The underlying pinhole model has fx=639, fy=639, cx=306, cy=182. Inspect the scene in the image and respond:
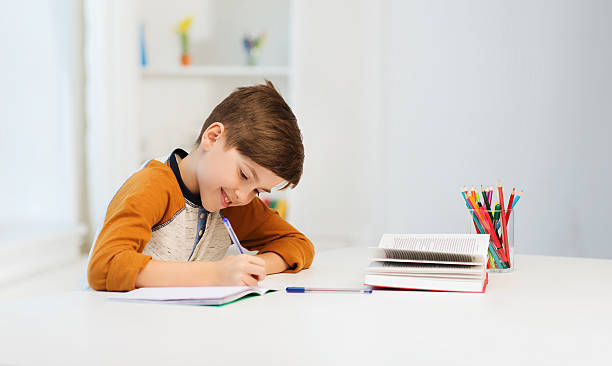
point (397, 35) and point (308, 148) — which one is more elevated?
point (397, 35)

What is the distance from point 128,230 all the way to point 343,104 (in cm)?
171

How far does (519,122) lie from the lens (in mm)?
2469

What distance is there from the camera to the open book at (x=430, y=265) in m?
0.99

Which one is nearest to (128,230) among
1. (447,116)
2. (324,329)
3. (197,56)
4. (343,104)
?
(324,329)

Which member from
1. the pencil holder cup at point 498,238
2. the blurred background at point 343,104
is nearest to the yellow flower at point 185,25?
the blurred background at point 343,104

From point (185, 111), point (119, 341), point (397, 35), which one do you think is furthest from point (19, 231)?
point (119, 341)

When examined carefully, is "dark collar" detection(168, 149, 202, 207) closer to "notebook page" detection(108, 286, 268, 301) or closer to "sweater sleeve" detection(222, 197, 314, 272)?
"sweater sleeve" detection(222, 197, 314, 272)

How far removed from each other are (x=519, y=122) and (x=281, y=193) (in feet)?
3.36

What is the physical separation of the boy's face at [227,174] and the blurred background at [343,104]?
1.22 m

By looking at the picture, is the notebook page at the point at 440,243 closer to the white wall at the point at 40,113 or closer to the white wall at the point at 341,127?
the white wall at the point at 341,127

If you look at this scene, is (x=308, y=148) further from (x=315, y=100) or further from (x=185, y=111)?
(x=185, y=111)

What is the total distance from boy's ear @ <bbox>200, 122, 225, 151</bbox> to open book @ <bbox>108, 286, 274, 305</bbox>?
34 centimetres

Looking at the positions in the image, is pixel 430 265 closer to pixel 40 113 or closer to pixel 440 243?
pixel 440 243

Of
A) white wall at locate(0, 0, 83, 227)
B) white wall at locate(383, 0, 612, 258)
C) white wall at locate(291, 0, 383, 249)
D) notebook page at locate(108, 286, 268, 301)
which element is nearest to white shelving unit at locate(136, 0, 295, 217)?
white wall at locate(291, 0, 383, 249)
